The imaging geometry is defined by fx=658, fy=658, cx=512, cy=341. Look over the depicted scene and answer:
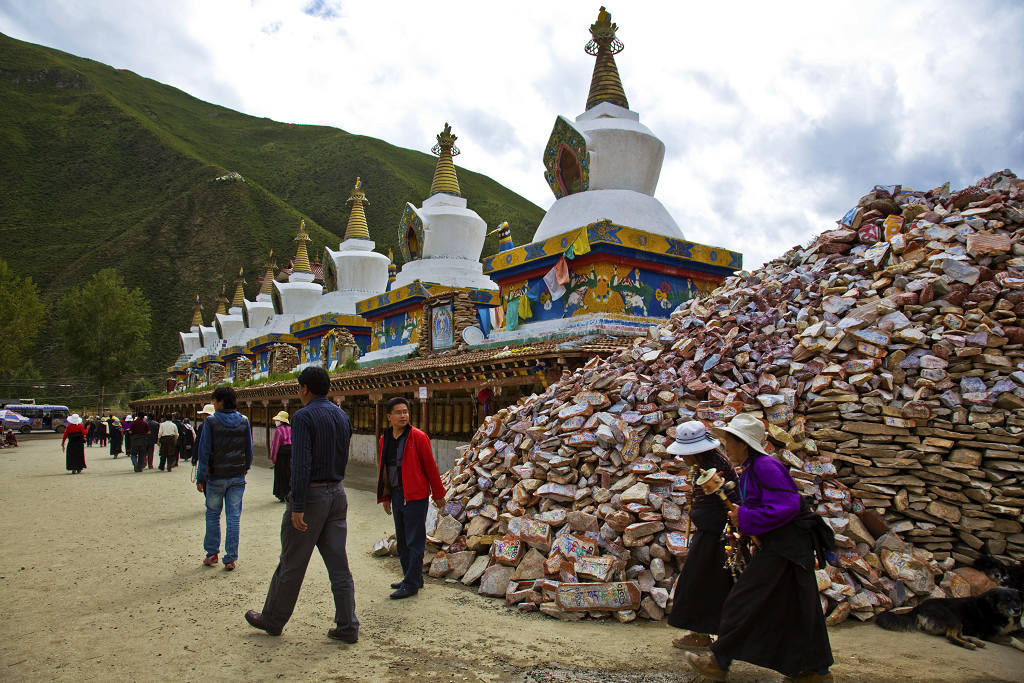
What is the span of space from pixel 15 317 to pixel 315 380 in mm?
35051

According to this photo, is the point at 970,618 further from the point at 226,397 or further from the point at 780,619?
the point at 226,397

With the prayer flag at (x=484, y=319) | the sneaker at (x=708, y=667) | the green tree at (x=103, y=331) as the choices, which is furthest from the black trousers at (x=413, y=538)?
the green tree at (x=103, y=331)

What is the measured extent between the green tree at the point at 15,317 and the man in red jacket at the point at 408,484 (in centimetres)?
3367

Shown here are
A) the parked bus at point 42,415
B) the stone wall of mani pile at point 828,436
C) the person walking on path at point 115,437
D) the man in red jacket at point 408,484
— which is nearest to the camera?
the stone wall of mani pile at point 828,436

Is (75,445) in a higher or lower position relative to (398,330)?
lower

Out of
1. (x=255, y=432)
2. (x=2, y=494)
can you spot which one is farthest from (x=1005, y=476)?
Result: (x=255, y=432)

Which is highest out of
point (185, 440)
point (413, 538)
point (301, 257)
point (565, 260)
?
point (301, 257)

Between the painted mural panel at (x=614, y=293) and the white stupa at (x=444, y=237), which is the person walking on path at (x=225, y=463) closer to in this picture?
the painted mural panel at (x=614, y=293)

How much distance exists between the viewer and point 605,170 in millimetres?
13648

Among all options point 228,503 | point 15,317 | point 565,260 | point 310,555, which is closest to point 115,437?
point 565,260

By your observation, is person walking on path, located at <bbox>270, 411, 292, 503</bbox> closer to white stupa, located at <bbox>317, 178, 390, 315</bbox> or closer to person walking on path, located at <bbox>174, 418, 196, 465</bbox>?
person walking on path, located at <bbox>174, 418, 196, 465</bbox>

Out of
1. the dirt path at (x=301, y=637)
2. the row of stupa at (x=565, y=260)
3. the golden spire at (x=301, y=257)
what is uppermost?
the golden spire at (x=301, y=257)

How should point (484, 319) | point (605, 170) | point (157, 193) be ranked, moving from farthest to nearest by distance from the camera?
point (157, 193)
point (484, 319)
point (605, 170)

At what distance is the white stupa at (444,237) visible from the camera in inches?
736
